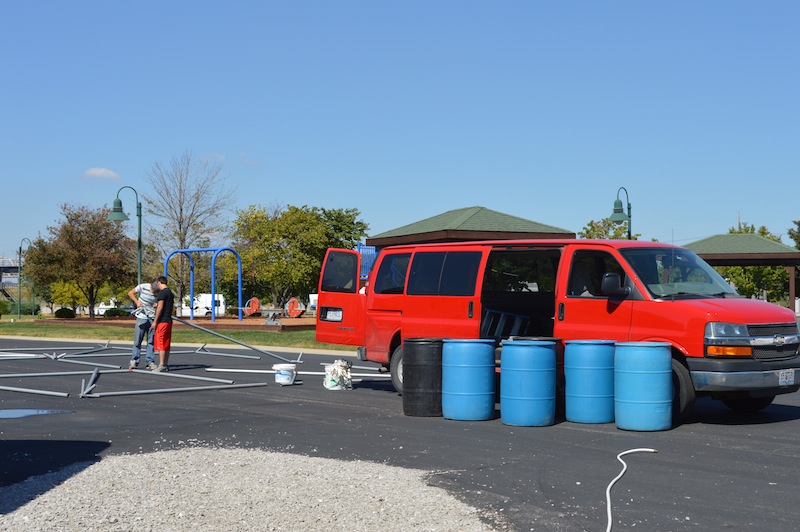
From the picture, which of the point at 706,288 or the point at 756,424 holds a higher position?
the point at 706,288

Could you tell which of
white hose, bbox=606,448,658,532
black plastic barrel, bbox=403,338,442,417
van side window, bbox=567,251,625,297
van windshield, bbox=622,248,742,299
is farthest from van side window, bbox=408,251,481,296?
white hose, bbox=606,448,658,532

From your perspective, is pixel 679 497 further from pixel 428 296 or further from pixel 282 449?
pixel 428 296

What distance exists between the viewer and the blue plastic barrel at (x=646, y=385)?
10.7 meters

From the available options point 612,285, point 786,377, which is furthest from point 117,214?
point 786,377

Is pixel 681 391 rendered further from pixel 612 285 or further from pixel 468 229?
pixel 468 229

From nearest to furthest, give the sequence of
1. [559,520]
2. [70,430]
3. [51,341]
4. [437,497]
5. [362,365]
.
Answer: [559,520] < [437,497] < [70,430] < [362,365] < [51,341]

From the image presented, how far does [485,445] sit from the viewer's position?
9781 mm

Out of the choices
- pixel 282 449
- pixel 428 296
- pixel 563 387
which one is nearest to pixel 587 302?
pixel 563 387

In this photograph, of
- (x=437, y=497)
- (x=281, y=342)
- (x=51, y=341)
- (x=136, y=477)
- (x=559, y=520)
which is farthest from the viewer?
(x=51, y=341)

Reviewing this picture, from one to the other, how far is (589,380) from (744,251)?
3180 centimetres

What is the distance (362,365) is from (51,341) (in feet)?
52.4

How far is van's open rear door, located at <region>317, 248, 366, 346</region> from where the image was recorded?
49.5ft

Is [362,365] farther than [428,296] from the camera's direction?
Yes

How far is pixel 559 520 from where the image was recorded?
652 centimetres
